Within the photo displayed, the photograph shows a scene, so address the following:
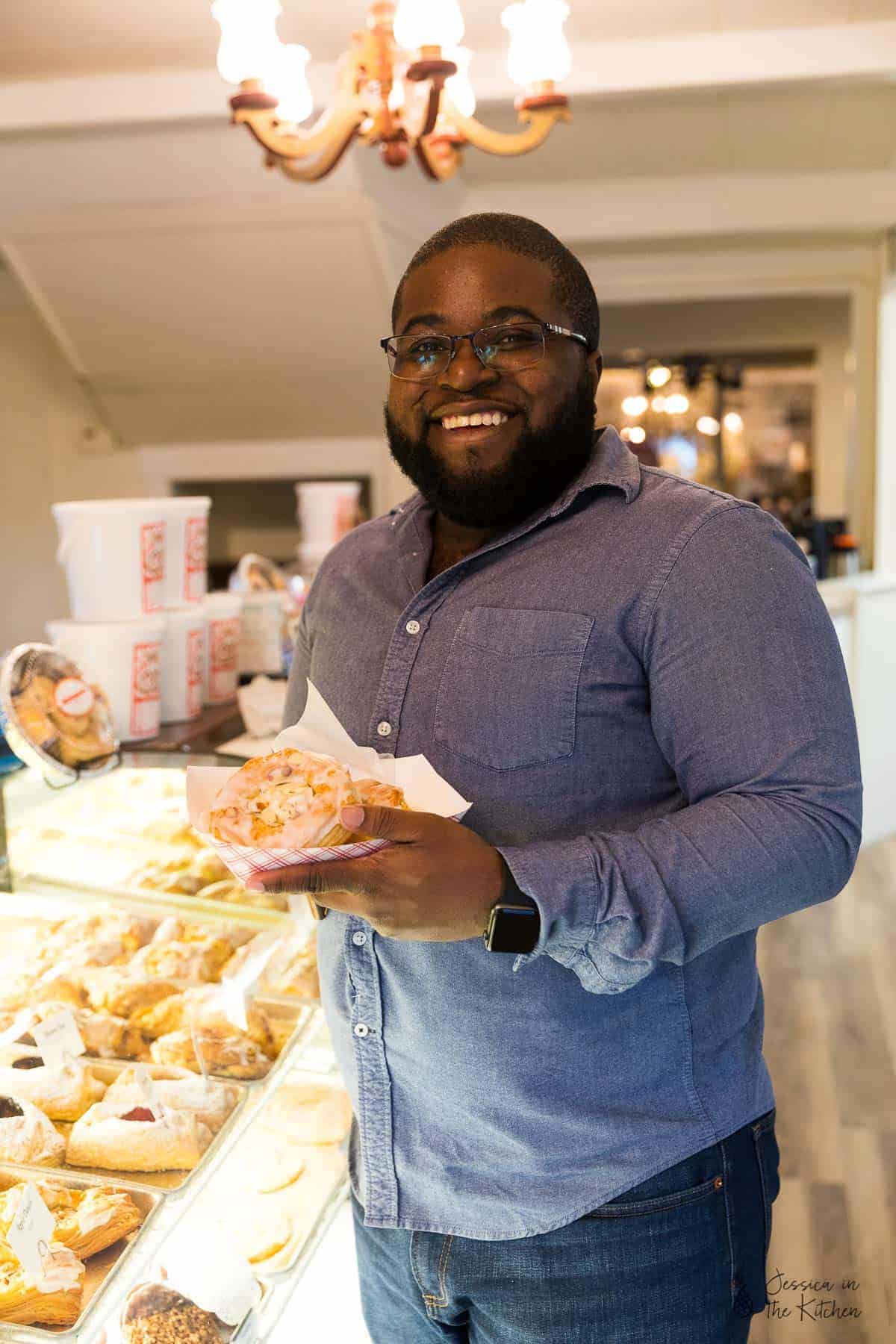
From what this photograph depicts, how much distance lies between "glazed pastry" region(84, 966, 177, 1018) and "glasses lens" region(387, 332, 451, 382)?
954 millimetres

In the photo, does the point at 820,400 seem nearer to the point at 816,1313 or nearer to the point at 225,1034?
the point at 816,1313

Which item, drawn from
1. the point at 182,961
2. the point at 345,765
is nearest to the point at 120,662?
the point at 182,961

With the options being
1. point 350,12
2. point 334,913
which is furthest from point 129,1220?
point 350,12

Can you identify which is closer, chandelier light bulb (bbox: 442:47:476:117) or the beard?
the beard

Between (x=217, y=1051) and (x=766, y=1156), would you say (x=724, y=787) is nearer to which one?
(x=766, y=1156)

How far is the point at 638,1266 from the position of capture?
1.15 meters

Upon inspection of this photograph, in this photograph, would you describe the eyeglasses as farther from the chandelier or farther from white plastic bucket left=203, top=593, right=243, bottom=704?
the chandelier

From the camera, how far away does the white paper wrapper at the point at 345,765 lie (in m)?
0.95

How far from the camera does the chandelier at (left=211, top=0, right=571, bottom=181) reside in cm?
265

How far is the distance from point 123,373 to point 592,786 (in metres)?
5.27

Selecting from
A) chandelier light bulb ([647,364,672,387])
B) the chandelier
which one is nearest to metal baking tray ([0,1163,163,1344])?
the chandelier

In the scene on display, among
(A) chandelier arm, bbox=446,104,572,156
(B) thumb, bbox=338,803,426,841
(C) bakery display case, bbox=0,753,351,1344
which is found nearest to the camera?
(B) thumb, bbox=338,803,426,841

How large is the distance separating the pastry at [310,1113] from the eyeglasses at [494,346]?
1.19 m

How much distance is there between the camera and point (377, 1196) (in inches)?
48.8
